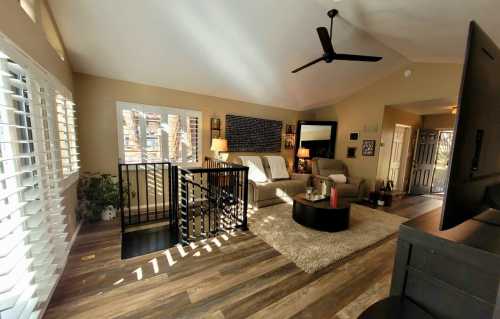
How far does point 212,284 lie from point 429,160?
713 cm

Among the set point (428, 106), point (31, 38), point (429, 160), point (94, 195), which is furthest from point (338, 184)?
point (31, 38)

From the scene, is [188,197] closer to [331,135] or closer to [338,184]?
[338,184]

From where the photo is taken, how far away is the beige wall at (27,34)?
1217 mm

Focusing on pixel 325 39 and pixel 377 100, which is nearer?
pixel 325 39

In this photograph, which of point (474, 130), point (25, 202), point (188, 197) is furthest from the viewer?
point (188, 197)

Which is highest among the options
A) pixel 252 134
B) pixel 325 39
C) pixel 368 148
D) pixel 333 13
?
pixel 333 13

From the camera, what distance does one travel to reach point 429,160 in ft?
19.0

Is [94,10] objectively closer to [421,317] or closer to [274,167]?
[421,317]

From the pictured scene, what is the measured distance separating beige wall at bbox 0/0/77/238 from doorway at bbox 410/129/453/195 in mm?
7970

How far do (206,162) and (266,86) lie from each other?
2.20m

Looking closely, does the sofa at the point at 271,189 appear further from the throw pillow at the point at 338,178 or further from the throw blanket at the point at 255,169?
the throw pillow at the point at 338,178

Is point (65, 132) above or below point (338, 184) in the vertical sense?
above

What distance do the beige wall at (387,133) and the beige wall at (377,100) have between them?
0.23m

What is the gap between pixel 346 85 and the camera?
15.4 ft
